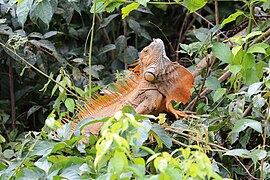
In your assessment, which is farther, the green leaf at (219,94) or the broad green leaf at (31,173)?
the green leaf at (219,94)

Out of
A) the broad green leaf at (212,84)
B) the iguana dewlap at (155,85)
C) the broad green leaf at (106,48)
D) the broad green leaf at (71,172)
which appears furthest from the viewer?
the broad green leaf at (106,48)

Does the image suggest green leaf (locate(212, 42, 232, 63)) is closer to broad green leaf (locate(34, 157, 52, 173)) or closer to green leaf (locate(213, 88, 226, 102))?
green leaf (locate(213, 88, 226, 102))

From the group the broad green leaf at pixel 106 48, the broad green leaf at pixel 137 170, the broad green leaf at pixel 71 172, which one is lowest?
the broad green leaf at pixel 106 48

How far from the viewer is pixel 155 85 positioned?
225 centimetres

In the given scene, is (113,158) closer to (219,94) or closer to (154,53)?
(154,53)

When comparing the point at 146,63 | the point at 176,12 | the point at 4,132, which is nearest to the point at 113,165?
the point at 146,63

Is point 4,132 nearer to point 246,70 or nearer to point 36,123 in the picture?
point 36,123

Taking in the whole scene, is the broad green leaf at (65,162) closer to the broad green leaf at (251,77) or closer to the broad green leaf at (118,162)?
the broad green leaf at (118,162)

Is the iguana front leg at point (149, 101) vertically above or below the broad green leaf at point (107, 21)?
above

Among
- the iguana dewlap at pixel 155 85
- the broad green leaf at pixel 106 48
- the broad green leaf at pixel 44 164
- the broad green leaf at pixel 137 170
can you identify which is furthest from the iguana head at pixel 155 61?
the broad green leaf at pixel 106 48

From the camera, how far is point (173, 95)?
2250 mm

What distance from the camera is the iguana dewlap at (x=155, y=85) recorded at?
7.25 ft

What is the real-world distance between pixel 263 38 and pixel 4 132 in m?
1.42

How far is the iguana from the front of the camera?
2211 mm
